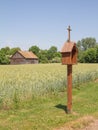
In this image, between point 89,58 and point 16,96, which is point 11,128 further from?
point 89,58

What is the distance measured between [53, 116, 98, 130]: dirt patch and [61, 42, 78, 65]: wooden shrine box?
199 cm

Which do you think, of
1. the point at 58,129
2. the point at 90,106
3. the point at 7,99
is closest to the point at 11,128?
the point at 58,129

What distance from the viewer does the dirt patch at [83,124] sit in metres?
7.26

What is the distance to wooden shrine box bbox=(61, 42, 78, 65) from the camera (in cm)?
874

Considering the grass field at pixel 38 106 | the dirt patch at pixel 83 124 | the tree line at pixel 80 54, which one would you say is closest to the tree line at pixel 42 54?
the tree line at pixel 80 54

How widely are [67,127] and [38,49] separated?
4552 inches

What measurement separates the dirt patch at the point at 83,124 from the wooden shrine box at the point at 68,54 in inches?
78.4

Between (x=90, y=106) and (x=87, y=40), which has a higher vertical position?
(x=87, y=40)

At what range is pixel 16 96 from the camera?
10.4 m

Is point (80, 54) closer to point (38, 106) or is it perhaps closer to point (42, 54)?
point (42, 54)

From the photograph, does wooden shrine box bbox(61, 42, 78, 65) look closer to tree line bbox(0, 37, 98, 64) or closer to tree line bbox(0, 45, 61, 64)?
tree line bbox(0, 37, 98, 64)

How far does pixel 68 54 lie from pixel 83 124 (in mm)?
2477

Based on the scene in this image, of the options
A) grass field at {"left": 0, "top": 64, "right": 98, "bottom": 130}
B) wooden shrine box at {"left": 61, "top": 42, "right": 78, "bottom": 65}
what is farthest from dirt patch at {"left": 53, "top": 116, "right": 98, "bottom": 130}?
wooden shrine box at {"left": 61, "top": 42, "right": 78, "bottom": 65}

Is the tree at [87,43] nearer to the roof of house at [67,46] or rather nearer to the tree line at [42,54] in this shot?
the tree line at [42,54]
